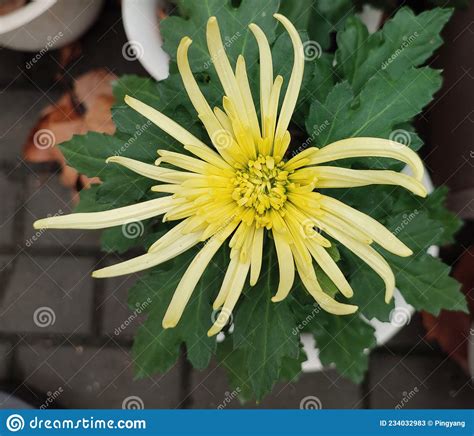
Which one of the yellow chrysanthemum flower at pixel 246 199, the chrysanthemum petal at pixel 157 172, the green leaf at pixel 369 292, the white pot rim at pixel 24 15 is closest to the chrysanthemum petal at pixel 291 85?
the yellow chrysanthemum flower at pixel 246 199

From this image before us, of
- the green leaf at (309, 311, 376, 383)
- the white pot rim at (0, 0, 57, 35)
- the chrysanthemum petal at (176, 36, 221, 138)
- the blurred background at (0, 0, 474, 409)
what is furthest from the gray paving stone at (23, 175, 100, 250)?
the chrysanthemum petal at (176, 36, 221, 138)

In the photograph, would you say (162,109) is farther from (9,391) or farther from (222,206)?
(9,391)

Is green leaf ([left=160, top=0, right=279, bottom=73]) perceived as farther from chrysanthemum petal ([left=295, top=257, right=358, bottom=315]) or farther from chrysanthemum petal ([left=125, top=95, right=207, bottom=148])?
chrysanthemum petal ([left=295, top=257, right=358, bottom=315])

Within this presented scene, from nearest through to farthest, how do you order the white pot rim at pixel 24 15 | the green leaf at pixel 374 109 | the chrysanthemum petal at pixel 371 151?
the chrysanthemum petal at pixel 371 151 → the green leaf at pixel 374 109 → the white pot rim at pixel 24 15

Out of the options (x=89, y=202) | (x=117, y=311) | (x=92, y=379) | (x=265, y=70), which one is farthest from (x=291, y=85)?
(x=92, y=379)

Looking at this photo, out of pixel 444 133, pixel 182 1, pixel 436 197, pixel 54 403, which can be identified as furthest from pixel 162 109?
pixel 54 403

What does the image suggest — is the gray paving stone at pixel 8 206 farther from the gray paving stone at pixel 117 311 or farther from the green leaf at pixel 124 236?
the green leaf at pixel 124 236
